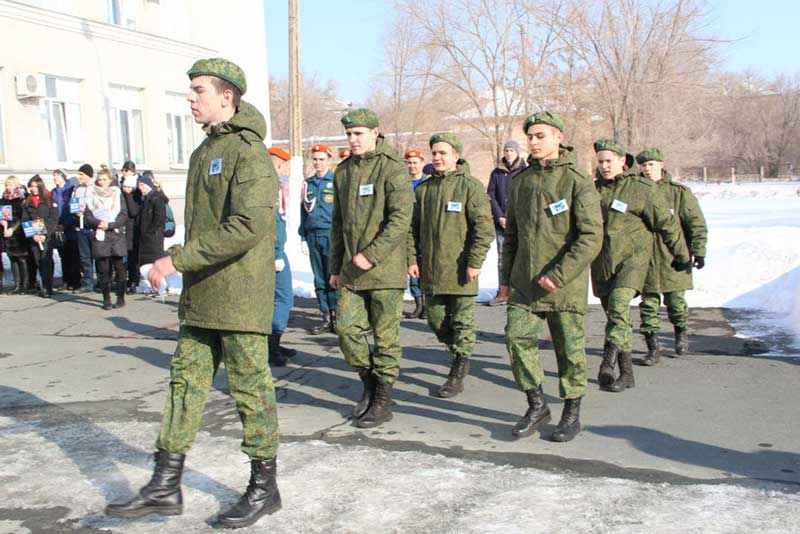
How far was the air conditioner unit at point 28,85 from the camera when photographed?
1791cm

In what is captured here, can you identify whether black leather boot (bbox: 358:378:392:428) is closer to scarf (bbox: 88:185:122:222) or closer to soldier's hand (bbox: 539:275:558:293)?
soldier's hand (bbox: 539:275:558:293)

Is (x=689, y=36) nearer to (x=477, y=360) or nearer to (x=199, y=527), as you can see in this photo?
(x=477, y=360)

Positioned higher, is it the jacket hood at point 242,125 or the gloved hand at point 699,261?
the jacket hood at point 242,125

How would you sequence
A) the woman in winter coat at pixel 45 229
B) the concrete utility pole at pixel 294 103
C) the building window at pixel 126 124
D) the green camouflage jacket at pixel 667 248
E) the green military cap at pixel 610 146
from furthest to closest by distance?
the building window at pixel 126 124 < the concrete utility pole at pixel 294 103 < the woman in winter coat at pixel 45 229 < the green camouflage jacket at pixel 667 248 < the green military cap at pixel 610 146

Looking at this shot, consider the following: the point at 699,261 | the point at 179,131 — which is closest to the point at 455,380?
the point at 699,261

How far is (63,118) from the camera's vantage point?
1962 centimetres

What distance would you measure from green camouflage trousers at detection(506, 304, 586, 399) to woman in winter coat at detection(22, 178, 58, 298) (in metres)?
9.75

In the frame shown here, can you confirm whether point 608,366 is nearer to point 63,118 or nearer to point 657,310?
point 657,310

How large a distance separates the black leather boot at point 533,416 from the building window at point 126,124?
1795 cm

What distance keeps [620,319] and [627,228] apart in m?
0.79

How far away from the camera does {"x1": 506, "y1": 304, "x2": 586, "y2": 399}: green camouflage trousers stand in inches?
203

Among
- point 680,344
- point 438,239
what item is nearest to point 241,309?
point 438,239

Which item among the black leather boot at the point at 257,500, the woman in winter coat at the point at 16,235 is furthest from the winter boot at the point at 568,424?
the woman in winter coat at the point at 16,235

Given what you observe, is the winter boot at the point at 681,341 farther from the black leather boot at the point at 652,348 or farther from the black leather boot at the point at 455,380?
the black leather boot at the point at 455,380
